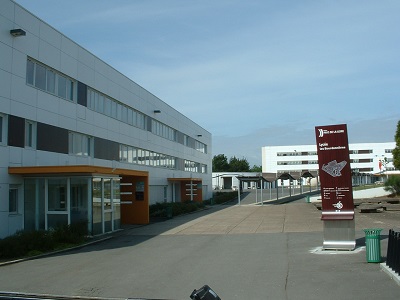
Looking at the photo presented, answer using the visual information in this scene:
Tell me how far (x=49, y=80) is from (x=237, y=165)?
123 metres

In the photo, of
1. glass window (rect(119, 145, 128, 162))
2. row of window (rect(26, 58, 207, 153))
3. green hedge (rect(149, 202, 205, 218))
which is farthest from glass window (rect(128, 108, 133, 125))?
green hedge (rect(149, 202, 205, 218))

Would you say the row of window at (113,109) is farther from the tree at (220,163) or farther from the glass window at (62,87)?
the tree at (220,163)

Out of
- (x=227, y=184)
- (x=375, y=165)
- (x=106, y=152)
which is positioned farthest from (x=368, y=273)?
(x=375, y=165)

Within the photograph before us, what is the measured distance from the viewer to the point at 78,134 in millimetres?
23828

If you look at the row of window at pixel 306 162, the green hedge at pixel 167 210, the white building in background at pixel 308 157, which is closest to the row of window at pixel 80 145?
the green hedge at pixel 167 210

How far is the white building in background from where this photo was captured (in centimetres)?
11706

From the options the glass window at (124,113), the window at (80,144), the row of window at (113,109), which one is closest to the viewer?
the window at (80,144)

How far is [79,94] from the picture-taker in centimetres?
2372

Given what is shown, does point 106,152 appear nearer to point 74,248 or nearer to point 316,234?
point 74,248

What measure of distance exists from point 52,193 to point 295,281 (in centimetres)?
1220

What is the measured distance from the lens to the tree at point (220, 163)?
5525 inches

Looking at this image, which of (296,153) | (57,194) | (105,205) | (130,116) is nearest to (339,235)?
(105,205)

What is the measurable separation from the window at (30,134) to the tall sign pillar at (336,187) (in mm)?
11516

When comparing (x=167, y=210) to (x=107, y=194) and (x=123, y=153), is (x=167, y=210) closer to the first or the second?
(x=123, y=153)
